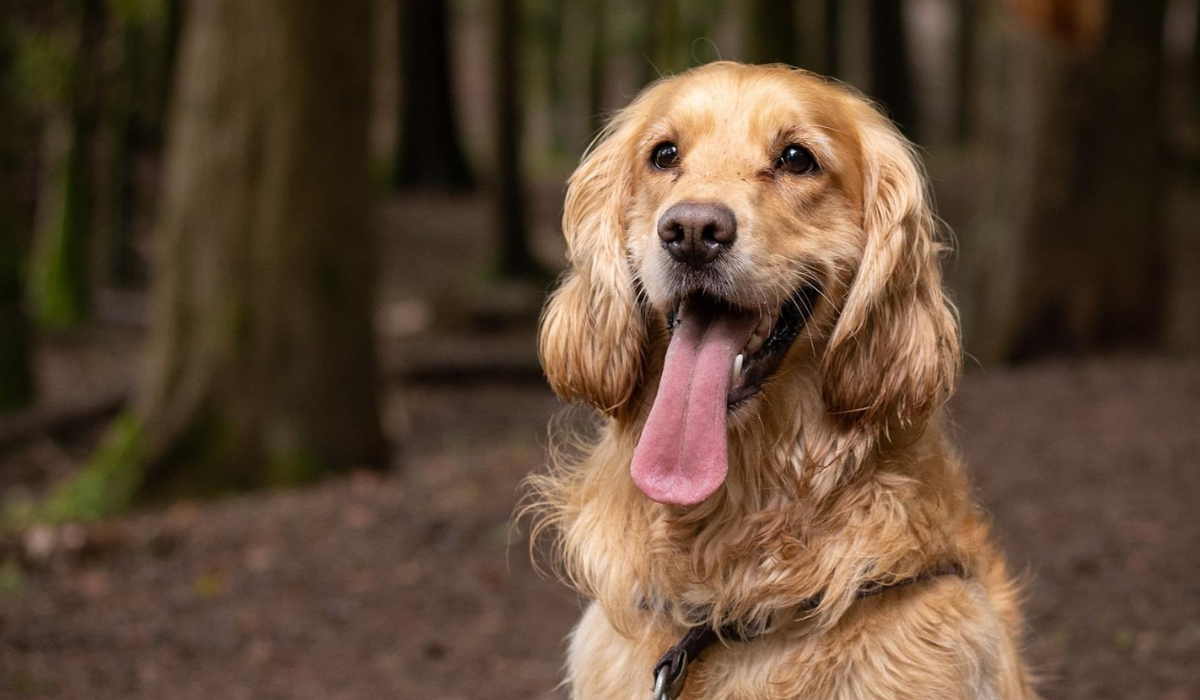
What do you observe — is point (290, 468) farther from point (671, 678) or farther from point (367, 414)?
point (671, 678)

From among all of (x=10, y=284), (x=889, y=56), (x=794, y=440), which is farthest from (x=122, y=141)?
(x=794, y=440)

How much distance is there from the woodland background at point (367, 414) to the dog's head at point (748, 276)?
2.39 feet

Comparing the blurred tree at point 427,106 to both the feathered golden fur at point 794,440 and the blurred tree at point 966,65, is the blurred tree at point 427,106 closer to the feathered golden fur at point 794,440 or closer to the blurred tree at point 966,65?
the blurred tree at point 966,65

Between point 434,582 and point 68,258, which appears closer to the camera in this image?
point 434,582

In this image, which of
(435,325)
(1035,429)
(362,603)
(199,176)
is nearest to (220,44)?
(199,176)

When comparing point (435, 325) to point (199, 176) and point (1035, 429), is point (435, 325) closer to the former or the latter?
point (199, 176)

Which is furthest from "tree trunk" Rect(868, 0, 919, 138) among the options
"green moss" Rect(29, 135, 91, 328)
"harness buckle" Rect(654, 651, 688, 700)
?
"harness buckle" Rect(654, 651, 688, 700)

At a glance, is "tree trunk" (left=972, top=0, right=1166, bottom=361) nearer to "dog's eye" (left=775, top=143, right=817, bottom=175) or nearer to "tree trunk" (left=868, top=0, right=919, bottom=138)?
"dog's eye" (left=775, top=143, right=817, bottom=175)

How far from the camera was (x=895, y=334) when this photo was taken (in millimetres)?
3387

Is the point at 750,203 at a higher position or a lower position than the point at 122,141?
higher

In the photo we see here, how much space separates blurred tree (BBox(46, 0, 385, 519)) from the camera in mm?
8445

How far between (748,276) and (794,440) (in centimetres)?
46

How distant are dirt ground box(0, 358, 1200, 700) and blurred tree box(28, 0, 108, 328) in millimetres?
8465

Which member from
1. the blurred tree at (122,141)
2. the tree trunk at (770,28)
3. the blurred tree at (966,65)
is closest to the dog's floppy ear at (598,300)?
the tree trunk at (770,28)
